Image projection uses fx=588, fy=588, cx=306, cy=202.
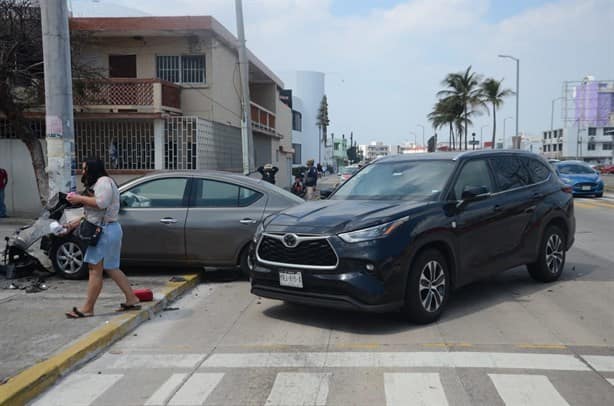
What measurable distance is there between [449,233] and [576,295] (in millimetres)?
2428

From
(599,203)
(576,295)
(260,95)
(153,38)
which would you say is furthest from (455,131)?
(576,295)

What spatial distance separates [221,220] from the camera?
324 inches

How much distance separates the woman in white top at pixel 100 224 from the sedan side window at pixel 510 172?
4.69 m

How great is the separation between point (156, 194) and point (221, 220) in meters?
1.11

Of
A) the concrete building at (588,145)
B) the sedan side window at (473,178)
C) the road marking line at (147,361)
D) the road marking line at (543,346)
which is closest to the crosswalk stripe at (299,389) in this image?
the road marking line at (147,361)

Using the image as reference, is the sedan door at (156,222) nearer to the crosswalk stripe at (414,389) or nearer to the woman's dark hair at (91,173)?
the woman's dark hair at (91,173)

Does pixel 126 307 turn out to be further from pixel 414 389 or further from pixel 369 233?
pixel 414 389

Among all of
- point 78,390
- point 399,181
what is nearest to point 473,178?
point 399,181

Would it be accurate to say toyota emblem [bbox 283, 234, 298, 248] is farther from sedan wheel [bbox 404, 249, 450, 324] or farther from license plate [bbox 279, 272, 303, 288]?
sedan wheel [bbox 404, 249, 450, 324]

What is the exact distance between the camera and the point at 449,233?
6.33 meters

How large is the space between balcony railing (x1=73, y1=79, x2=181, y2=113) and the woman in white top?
11013 millimetres

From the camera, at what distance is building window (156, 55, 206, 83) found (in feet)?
64.9

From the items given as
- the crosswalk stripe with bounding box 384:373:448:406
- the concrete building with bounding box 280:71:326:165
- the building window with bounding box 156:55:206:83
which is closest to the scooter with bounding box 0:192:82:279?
the crosswalk stripe with bounding box 384:373:448:406

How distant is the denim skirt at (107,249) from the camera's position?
6.18 metres
